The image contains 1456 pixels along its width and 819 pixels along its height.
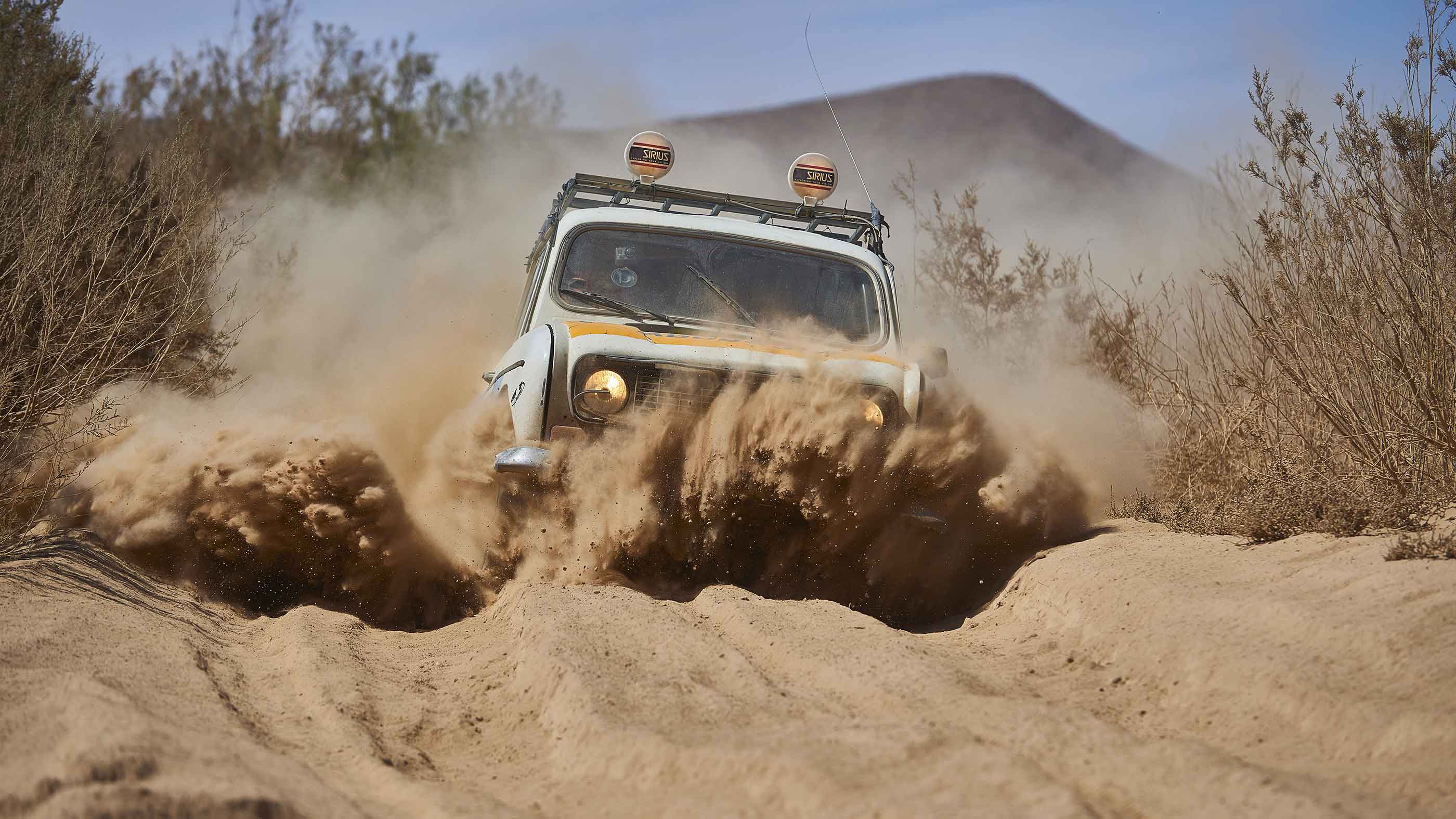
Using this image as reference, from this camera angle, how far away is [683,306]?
21.4ft

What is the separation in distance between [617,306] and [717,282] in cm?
59

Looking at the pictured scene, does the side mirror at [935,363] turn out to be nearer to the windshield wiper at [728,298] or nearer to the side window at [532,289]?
the windshield wiper at [728,298]

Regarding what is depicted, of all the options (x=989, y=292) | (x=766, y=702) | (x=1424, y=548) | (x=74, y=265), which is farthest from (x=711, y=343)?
(x=989, y=292)

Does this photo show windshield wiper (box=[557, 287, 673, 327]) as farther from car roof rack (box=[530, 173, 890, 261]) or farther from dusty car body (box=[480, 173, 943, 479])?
car roof rack (box=[530, 173, 890, 261])

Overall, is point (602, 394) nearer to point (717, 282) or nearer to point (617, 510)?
point (617, 510)

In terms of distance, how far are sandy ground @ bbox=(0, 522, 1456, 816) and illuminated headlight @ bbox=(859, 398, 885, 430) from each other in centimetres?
93

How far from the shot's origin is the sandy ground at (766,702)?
2.83m

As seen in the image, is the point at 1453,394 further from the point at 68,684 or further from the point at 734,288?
the point at 68,684

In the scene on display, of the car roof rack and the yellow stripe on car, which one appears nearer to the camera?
the yellow stripe on car

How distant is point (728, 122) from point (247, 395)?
133ft

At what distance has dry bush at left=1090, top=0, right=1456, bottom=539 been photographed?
5328 mm

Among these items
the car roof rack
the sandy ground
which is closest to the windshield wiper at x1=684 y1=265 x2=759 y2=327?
the car roof rack

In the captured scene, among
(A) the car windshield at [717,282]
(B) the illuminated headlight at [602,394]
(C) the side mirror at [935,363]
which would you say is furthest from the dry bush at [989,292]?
(B) the illuminated headlight at [602,394]

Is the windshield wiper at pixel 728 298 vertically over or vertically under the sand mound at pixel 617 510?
over
